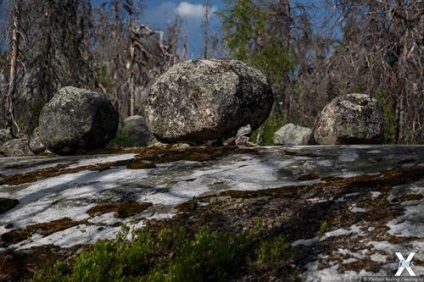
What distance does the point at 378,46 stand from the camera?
1194cm

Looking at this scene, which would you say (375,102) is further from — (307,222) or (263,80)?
(307,222)

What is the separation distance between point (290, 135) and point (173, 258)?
18289 millimetres

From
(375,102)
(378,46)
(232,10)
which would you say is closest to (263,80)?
(378,46)

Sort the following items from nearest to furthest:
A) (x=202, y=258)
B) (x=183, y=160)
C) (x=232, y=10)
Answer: (x=202, y=258) < (x=183, y=160) < (x=232, y=10)

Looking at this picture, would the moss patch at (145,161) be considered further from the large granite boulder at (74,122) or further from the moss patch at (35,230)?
the large granite boulder at (74,122)

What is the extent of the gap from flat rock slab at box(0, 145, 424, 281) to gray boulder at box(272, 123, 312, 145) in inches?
514

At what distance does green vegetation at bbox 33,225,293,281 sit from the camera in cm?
446

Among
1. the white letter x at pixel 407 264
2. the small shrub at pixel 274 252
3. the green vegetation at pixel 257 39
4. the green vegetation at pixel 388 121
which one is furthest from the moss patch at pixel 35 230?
the green vegetation at pixel 257 39

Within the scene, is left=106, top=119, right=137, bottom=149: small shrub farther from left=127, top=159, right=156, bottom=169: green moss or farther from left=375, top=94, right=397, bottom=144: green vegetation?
left=127, top=159, right=156, bottom=169: green moss

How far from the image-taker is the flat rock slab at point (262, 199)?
459 cm

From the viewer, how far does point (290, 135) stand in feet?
74.5

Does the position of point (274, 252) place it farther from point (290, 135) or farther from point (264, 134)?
point (290, 135)

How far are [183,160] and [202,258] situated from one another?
4264 mm

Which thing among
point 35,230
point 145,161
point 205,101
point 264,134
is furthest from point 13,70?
point 35,230
